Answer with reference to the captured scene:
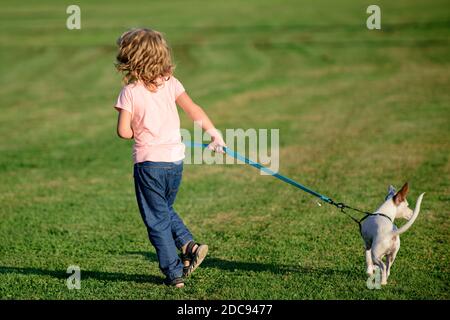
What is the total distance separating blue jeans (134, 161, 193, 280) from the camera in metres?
5.70

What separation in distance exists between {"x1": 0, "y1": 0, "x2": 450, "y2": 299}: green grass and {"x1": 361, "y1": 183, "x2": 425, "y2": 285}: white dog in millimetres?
225

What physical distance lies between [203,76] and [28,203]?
14.3 m

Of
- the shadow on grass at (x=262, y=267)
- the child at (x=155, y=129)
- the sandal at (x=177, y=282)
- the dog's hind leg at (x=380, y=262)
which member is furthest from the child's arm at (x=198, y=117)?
the dog's hind leg at (x=380, y=262)

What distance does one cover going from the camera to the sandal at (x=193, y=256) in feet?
19.4

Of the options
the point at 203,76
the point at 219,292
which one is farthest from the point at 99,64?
the point at 219,292

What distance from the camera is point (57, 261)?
6.82 metres

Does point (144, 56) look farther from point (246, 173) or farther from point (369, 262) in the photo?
point (246, 173)

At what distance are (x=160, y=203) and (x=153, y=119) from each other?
0.68m

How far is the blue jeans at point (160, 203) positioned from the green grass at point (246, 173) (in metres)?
0.26

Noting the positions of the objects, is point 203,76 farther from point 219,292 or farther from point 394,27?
point 219,292

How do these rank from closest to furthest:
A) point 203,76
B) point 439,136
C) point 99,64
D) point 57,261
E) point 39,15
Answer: point 57,261 < point 439,136 < point 203,76 < point 99,64 < point 39,15

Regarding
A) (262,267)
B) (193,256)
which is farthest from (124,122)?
(262,267)

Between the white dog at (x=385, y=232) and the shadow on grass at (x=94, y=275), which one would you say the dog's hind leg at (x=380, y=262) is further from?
the shadow on grass at (x=94, y=275)

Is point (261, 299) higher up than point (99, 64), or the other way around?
point (99, 64)
